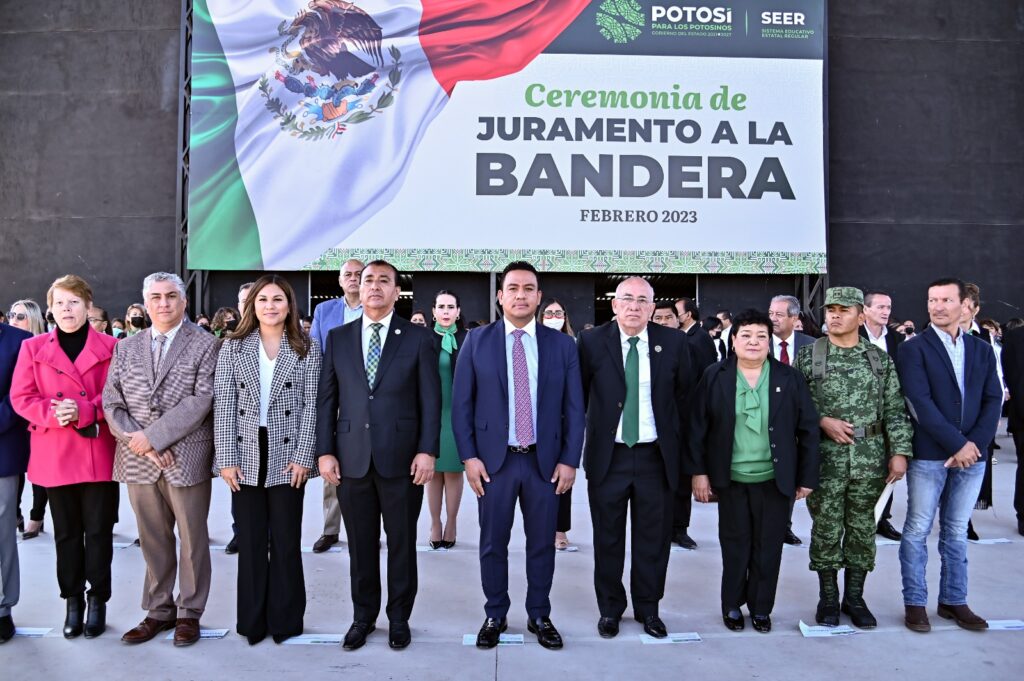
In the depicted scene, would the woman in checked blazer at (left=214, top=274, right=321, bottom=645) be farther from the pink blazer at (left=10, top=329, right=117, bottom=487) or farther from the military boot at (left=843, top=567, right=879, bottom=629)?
the military boot at (left=843, top=567, right=879, bottom=629)

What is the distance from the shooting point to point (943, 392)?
322 centimetres

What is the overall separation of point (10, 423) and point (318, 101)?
8415 millimetres

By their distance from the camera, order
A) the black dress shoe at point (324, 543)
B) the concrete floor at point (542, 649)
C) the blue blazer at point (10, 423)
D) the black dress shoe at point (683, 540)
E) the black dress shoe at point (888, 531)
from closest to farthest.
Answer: the concrete floor at point (542, 649)
the blue blazer at point (10, 423)
the black dress shoe at point (324, 543)
the black dress shoe at point (683, 540)
the black dress shoe at point (888, 531)

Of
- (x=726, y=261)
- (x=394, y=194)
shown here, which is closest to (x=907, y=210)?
(x=726, y=261)

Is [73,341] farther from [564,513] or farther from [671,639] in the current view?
[671,639]

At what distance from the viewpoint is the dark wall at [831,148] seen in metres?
11.4

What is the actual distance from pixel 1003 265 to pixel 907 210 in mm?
1757

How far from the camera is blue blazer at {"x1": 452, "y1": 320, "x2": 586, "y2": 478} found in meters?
3.04

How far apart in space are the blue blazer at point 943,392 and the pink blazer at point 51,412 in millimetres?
3495

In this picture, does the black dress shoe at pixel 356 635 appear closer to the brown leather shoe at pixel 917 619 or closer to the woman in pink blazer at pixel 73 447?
the woman in pink blazer at pixel 73 447

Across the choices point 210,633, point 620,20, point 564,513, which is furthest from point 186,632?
point 620,20

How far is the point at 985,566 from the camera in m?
4.14

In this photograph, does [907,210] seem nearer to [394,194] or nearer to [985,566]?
[394,194]

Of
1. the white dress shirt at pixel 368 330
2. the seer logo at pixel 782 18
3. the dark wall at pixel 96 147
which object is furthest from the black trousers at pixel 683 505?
the dark wall at pixel 96 147
